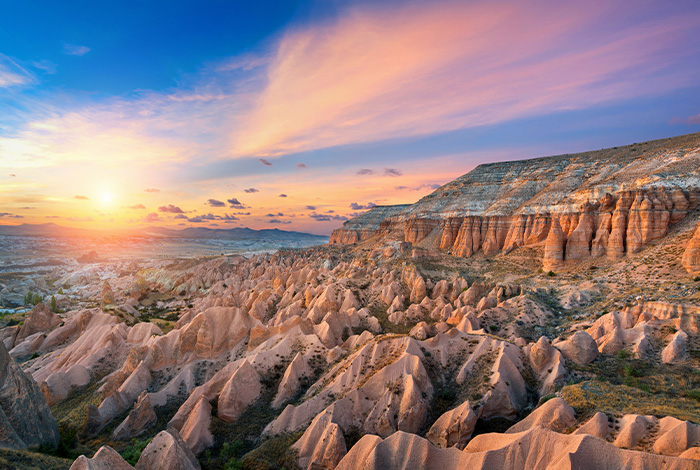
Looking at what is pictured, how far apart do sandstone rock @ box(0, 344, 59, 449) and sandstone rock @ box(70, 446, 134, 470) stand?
313 inches

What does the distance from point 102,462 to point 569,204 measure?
78.8 meters

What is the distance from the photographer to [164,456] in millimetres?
15719

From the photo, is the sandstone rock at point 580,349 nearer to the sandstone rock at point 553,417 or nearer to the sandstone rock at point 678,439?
the sandstone rock at point 553,417

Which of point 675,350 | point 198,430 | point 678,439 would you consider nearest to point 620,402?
point 678,439

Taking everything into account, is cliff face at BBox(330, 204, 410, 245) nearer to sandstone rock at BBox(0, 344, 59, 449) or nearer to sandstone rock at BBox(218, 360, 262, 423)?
sandstone rock at BBox(218, 360, 262, 423)

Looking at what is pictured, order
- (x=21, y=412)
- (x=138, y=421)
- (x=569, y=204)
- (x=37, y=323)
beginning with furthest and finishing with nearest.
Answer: (x=569, y=204) → (x=37, y=323) → (x=138, y=421) → (x=21, y=412)

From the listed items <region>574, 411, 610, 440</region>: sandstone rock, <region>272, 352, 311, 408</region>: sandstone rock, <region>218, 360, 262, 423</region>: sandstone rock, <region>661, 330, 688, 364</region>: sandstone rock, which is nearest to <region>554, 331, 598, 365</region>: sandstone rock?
<region>661, 330, 688, 364</region>: sandstone rock

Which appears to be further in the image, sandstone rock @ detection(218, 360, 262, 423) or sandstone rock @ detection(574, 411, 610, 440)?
sandstone rock @ detection(218, 360, 262, 423)

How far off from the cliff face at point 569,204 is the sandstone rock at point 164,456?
2451 inches

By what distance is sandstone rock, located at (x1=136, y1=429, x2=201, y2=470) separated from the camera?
1556cm

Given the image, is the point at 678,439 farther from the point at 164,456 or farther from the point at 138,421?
the point at 138,421

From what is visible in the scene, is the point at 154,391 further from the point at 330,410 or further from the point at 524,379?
the point at 524,379

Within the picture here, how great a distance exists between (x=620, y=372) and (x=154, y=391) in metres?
38.6

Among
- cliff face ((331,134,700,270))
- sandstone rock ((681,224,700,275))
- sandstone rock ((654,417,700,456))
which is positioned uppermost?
cliff face ((331,134,700,270))
